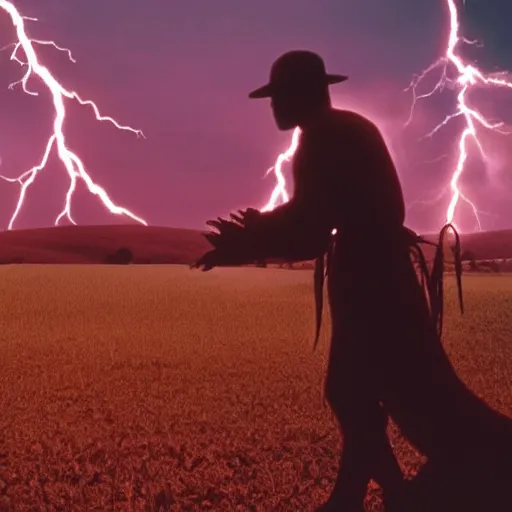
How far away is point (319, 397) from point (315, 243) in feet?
11.1

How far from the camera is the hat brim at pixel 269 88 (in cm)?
258

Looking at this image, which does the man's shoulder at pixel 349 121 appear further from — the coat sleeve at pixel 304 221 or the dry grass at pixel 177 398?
the dry grass at pixel 177 398

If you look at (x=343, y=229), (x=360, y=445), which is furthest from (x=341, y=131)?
(x=360, y=445)

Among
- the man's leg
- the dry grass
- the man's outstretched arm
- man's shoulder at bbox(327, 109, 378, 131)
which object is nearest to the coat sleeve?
the man's outstretched arm

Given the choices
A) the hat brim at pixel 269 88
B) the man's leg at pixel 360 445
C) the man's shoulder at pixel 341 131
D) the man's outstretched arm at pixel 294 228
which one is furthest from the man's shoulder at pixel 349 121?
the man's leg at pixel 360 445

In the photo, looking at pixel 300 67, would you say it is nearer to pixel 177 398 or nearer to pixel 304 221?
pixel 304 221

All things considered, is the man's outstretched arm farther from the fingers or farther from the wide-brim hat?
the wide-brim hat

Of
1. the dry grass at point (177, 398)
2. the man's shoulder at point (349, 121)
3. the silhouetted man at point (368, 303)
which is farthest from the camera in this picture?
the dry grass at point (177, 398)

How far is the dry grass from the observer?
11.7ft

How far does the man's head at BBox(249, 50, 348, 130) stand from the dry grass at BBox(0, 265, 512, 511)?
6.49ft

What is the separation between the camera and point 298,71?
2.52 metres

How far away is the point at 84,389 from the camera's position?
232 inches

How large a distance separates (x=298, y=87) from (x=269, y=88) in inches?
4.8

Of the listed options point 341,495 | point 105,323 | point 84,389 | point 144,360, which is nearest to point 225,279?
point 105,323
